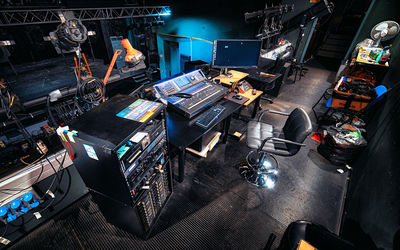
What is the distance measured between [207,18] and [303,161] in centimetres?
470

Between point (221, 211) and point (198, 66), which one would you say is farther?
point (198, 66)

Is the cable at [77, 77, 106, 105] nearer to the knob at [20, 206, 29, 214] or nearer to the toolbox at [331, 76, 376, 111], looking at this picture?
the knob at [20, 206, 29, 214]

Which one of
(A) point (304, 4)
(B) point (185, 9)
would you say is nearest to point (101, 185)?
(B) point (185, 9)

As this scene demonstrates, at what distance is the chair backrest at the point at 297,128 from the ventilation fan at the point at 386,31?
4.93 metres

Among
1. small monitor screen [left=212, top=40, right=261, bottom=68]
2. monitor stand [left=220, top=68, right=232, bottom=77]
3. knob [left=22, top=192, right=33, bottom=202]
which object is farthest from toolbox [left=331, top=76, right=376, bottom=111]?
knob [left=22, top=192, right=33, bottom=202]

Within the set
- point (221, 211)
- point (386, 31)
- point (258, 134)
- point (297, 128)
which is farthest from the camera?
point (386, 31)

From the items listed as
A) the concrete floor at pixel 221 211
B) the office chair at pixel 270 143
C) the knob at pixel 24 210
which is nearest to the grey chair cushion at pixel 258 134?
the office chair at pixel 270 143

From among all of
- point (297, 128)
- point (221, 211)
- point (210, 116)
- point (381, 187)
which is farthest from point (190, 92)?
point (381, 187)

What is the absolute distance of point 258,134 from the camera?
2.52m

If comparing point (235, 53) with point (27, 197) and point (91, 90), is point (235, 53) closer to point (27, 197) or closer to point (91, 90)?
point (91, 90)

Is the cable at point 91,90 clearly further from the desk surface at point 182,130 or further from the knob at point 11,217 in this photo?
the knob at point 11,217

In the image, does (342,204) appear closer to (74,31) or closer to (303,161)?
(303,161)

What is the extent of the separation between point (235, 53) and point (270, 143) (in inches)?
70.3

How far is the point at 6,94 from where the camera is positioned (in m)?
1.97
